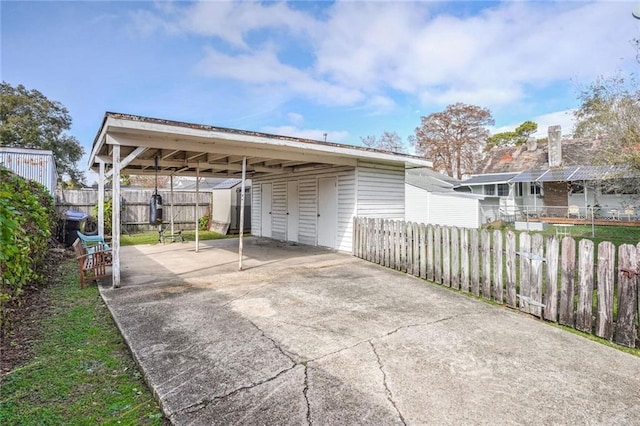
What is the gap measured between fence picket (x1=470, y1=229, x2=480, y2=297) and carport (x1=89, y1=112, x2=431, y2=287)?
3.55 metres

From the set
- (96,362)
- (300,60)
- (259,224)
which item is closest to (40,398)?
(96,362)

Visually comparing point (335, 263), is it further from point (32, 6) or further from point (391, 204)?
point (32, 6)

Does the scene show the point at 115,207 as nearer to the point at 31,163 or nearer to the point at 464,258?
the point at 464,258

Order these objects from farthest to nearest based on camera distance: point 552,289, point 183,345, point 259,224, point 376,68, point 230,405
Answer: point 376,68 < point 259,224 < point 552,289 < point 183,345 < point 230,405

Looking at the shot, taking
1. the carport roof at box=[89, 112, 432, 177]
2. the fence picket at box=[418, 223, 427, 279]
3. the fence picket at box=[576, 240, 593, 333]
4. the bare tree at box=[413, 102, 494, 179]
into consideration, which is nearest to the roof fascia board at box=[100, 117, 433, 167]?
the carport roof at box=[89, 112, 432, 177]

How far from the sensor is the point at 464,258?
4895 millimetres

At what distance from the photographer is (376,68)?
545 inches

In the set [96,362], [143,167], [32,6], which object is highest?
[32,6]

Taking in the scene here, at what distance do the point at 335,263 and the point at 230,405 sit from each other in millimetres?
5090

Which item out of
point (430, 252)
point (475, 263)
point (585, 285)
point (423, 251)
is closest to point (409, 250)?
point (423, 251)

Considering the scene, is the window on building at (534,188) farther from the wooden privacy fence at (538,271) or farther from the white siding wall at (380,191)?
the wooden privacy fence at (538,271)

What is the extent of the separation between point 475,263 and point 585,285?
1.35 metres

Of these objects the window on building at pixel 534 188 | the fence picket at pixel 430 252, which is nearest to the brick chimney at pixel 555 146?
the window on building at pixel 534 188

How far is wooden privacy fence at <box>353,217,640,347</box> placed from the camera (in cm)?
315
